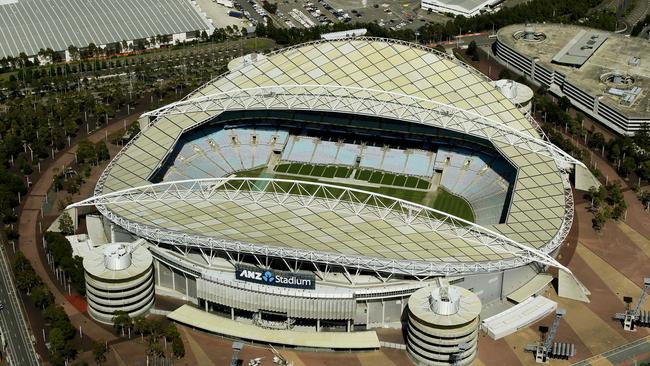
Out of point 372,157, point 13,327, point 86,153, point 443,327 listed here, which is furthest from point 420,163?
point 13,327

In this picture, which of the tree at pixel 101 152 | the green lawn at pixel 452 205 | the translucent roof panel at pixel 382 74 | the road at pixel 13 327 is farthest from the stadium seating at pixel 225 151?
the road at pixel 13 327

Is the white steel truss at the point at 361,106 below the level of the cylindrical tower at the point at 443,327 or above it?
above

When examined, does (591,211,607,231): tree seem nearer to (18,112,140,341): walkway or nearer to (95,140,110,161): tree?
(18,112,140,341): walkway

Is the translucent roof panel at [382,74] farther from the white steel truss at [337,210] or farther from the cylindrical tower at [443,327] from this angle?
the cylindrical tower at [443,327]

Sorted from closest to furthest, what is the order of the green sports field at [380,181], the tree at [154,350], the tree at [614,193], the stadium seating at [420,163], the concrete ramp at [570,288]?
the tree at [154,350], the concrete ramp at [570,288], the tree at [614,193], the green sports field at [380,181], the stadium seating at [420,163]

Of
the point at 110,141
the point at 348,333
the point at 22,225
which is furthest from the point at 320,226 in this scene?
the point at 110,141

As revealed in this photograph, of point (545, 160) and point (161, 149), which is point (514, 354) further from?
point (161, 149)
